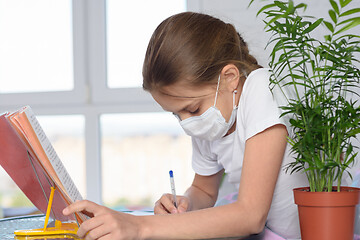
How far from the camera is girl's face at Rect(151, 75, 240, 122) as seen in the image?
1125 millimetres

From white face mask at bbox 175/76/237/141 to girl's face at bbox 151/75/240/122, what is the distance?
1 cm

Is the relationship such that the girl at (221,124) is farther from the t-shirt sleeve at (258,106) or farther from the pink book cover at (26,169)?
the pink book cover at (26,169)

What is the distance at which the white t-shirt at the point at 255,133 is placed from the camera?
1.04 m

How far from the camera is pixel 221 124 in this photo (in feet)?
3.89

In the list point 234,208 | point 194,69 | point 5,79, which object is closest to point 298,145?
point 234,208

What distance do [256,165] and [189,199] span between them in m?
0.37

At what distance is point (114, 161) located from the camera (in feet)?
8.66

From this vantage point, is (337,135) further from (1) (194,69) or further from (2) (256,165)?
(1) (194,69)

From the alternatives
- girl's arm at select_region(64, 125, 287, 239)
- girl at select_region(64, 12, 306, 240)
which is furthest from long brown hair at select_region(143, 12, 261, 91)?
girl's arm at select_region(64, 125, 287, 239)

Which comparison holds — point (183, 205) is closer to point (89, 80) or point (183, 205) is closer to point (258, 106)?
point (258, 106)

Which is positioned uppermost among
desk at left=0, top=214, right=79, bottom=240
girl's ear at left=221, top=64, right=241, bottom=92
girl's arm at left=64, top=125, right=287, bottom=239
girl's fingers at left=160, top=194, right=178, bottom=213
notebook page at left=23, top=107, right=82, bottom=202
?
girl's ear at left=221, top=64, right=241, bottom=92

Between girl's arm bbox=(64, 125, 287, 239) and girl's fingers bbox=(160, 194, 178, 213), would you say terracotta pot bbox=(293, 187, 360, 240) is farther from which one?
girl's fingers bbox=(160, 194, 178, 213)

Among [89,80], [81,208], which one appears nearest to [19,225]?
[81,208]

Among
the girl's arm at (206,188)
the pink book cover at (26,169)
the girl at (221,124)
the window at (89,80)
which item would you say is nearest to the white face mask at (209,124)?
the girl at (221,124)
